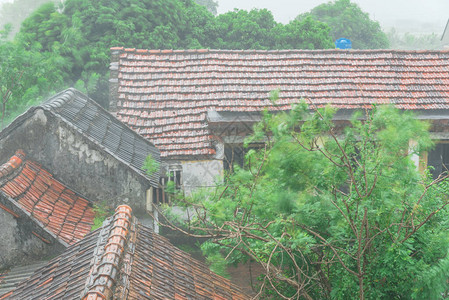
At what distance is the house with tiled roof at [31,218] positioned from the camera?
21.6 feet

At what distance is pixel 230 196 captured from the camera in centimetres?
759

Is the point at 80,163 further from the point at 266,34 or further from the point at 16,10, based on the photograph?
the point at 16,10

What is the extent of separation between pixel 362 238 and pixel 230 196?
9.78 feet

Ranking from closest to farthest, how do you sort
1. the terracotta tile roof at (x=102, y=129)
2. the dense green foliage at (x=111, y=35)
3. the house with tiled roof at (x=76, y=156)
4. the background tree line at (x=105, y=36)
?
the house with tiled roof at (x=76, y=156) < the terracotta tile roof at (x=102, y=129) < the background tree line at (x=105, y=36) < the dense green foliage at (x=111, y=35)

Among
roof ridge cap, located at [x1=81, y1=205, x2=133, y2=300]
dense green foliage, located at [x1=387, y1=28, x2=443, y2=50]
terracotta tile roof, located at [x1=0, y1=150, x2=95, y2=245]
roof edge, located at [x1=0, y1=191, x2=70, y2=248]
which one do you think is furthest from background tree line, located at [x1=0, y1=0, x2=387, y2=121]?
dense green foliage, located at [x1=387, y1=28, x2=443, y2=50]

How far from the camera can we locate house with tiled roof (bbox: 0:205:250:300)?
415cm

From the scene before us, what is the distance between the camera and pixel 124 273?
4.32m

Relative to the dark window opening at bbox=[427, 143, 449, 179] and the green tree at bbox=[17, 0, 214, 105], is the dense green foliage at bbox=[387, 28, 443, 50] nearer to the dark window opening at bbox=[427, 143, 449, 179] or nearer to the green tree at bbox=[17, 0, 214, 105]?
the green tree at bbox=[17, 0, 214, 105]

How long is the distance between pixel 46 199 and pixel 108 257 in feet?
11.7

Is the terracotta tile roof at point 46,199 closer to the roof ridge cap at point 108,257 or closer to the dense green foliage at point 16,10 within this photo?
the roof ridge cap at point 108,257

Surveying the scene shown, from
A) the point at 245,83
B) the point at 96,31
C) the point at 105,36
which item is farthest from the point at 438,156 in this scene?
the point at 96,31

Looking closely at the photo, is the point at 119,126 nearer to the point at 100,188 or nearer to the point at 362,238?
the point at 100,188

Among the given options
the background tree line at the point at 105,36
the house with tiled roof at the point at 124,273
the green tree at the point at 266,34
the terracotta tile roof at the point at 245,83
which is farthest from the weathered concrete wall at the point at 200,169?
the green tree at the point at 266,34

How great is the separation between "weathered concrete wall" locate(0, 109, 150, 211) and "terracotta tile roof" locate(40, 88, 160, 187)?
0.45 ft
